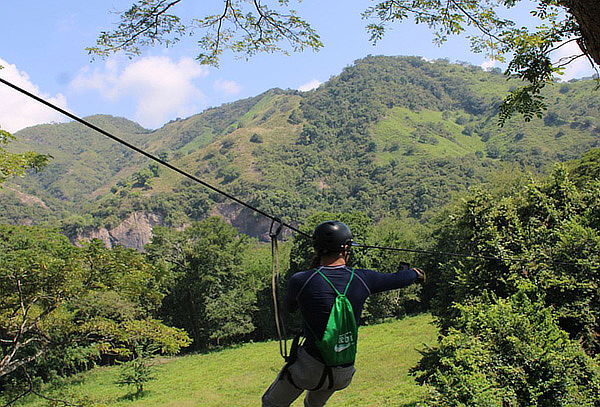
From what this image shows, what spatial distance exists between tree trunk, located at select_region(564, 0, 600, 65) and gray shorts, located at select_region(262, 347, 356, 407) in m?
2.78

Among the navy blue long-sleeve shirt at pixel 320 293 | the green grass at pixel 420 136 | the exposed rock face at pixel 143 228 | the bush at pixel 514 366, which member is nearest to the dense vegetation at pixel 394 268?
the bush at pixel 514 366

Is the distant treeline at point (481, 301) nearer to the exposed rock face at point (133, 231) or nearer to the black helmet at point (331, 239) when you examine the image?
the black helmet at point (331, 239)

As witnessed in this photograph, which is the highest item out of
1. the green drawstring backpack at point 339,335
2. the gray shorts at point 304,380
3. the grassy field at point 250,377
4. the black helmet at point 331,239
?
the black helmet at point 331,239

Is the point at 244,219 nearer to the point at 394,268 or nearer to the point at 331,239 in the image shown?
the point at 394,268

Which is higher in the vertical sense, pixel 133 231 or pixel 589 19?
pixel 133 231

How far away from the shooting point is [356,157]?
134625mm

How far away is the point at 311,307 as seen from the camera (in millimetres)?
2656

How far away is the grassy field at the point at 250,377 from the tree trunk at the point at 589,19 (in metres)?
14.1

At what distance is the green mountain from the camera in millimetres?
104375

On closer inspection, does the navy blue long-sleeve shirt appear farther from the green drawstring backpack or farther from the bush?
the bush

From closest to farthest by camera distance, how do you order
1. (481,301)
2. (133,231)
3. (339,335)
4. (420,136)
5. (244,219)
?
(339,335) < (481,301) < (133,231) < (244,219) < (420,136)

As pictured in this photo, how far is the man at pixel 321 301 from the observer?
2662mm

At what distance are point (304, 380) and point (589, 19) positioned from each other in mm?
3041

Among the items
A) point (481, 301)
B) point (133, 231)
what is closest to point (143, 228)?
point (133, 231)
